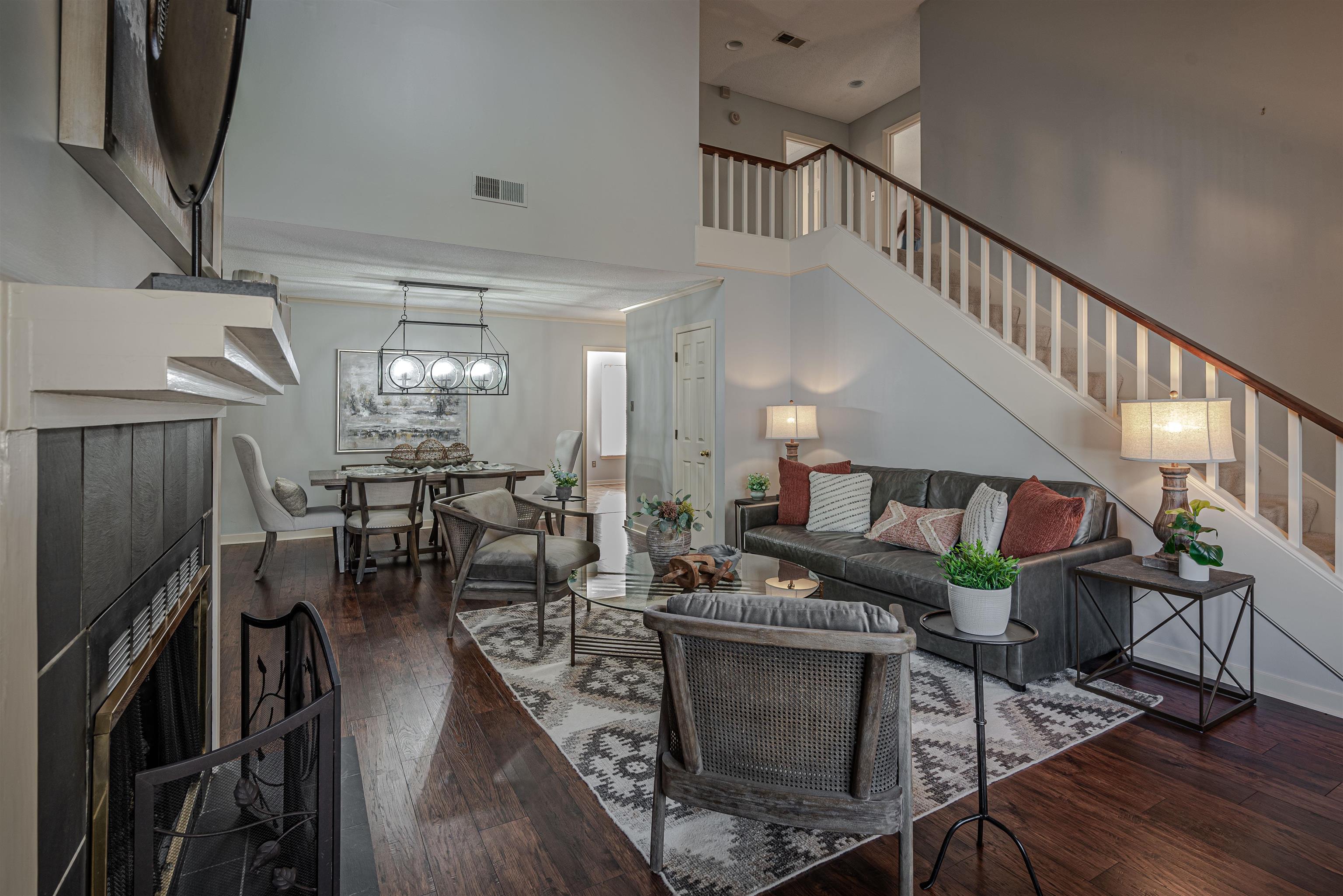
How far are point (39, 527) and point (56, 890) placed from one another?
47 centimetres

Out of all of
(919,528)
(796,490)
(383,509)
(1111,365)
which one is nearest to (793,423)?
(796,490)

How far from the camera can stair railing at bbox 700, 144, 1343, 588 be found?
3068 millimetres

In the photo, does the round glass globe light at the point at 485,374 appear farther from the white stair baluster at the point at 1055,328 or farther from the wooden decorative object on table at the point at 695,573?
the white stair baluster at the point at 1055,328

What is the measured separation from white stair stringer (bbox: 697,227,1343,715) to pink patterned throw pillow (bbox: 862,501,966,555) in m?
0.65

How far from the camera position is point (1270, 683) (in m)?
3.02

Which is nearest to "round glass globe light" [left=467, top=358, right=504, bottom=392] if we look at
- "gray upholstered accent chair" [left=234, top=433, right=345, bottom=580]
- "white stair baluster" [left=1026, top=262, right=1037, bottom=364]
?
"gray upholstered accent chair" [left=234, top=433, right=345, bottom=580]

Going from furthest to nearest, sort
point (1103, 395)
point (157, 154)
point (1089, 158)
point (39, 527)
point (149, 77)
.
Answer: point (1089, 158) < point (1103, 395) < point (157, 154) < point (149, 77) < point (39, 527)

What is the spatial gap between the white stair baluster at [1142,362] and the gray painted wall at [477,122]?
3.19 meters

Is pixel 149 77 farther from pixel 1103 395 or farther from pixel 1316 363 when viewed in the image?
pixel 1316 363

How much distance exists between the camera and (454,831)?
2049 mm

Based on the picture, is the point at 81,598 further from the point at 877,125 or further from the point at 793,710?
the point at 877,125

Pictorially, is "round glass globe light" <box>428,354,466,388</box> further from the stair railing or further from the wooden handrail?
the wooden handrail

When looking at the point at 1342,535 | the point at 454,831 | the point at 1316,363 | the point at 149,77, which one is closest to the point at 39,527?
the point at 149,77

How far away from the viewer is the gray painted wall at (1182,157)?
12.2 feet
